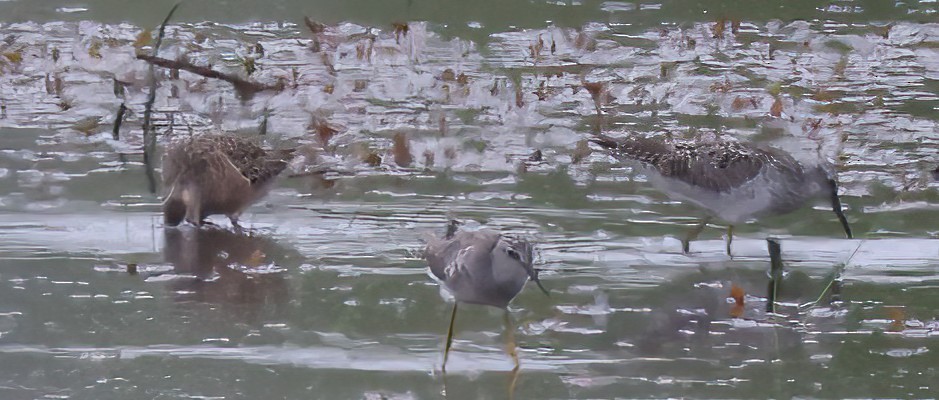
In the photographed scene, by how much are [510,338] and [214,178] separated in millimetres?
827

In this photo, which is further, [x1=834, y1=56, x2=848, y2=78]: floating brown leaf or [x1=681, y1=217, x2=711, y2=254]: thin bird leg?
[x1=834, y1=56, x2=848, y2=78]: floating brown leaf

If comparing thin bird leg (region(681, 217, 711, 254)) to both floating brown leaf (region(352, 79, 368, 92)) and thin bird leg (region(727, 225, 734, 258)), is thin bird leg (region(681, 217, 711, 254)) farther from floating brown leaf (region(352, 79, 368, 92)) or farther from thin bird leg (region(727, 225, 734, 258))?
floating brown leaf (region(352, 79, 368, 92))

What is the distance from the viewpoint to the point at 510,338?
1.54 meters

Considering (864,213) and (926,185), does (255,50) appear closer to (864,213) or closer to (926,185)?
(864,213)

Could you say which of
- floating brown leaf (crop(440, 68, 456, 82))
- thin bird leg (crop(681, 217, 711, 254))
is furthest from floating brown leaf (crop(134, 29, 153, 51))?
thin bird leg (crop(681, 217, 711, 254))

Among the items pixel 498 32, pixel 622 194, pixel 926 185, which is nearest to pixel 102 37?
pixel 498 32

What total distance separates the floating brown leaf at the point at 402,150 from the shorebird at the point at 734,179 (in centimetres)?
66

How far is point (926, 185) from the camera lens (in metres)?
2.16

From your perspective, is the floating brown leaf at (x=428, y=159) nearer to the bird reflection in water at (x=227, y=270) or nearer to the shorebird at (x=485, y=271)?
the bird reflection in water at (x=227, y=270)

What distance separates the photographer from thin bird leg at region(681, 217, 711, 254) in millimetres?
1896

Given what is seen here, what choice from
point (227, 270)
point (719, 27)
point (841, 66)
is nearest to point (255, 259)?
point (227, 270)

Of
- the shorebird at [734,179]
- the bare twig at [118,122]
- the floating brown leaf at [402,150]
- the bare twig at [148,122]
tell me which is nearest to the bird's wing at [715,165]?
the shorebird at [734,179]

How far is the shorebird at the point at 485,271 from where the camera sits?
57.3 inches

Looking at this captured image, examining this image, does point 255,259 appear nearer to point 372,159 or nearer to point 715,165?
point 372,159
